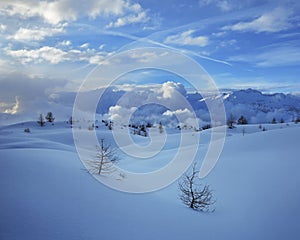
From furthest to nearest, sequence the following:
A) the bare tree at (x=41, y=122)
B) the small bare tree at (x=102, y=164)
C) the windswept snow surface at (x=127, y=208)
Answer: the bare tree at (x=41, y=122)
the small bare tree at (x=102, y=164)
the windswept snow surface at (x=127, y=208)

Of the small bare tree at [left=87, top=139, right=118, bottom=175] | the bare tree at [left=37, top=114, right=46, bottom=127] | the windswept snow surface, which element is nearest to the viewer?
the windswept snow surface

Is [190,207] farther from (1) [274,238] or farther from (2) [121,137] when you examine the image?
(2) [121,137]

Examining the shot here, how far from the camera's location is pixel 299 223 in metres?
9.92

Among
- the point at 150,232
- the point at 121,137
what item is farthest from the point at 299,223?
the point at 121,137

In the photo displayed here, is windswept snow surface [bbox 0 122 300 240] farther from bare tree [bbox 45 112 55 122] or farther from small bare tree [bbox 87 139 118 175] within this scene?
bare tree [bbox 45 112 55 122]

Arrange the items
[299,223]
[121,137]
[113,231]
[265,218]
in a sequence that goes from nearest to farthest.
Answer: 1. [113,231]
2. [299,223]
3. [265,218]
4. [121,137]

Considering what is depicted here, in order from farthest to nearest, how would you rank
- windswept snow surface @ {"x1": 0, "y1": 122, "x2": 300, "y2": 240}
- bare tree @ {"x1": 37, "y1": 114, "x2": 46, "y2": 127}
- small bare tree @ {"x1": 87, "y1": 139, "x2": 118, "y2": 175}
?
bare tree @ {"x1": 37, "y1": 114, "x2": 46, "y2": 127} < small bare tree @ {"x1": 87, "y1": 139, "x2": 118, "y2": 175} < windswept snow surface @ {"x1": 0, "y1": 122, "x2": 300, "y2": 240}

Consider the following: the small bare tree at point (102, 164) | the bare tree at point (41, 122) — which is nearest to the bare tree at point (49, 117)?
the bare tree at point (41, 122)

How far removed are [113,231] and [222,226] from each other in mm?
4655

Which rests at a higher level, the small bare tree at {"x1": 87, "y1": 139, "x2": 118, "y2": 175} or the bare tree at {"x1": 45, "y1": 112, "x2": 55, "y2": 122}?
the bare tree at {"x1": 45, "y1": 112, "x2": 55, "y2": 122}

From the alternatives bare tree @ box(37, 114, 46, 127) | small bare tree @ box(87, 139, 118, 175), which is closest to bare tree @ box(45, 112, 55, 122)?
bare tree @ box(37, 114, 46, 127)

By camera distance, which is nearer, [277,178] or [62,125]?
[277,178]

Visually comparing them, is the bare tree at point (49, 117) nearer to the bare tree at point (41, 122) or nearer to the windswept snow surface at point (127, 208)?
the bare tree at point (41, 122)

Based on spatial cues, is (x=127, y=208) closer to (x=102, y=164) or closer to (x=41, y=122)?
(x=102, y=164)
